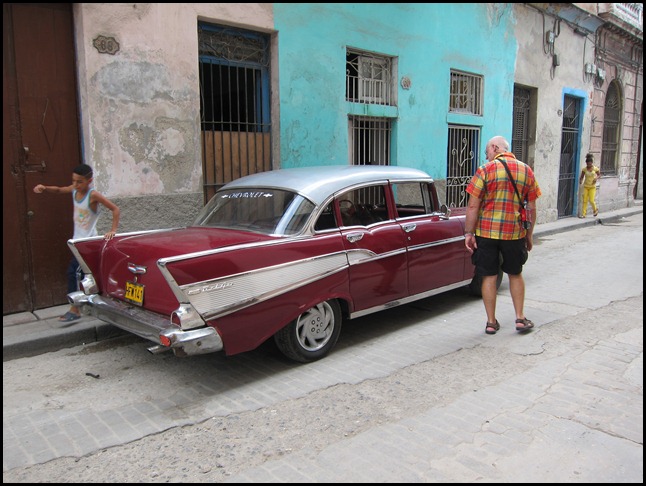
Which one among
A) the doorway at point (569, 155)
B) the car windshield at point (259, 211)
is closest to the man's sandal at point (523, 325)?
the car windshield at point (259, 211)

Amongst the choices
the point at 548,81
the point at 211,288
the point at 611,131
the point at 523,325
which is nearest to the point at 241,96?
the point at 211,288

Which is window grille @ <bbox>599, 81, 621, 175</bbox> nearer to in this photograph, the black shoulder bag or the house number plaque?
the black shoulder bag

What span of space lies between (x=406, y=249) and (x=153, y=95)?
3642 millimetres

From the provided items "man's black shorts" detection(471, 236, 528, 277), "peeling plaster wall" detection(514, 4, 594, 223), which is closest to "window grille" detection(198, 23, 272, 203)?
"man's black shorts" detection(471, 236, 528, 277)

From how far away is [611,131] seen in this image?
16.9 meters

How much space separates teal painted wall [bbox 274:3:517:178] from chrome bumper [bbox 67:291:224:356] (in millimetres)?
4011

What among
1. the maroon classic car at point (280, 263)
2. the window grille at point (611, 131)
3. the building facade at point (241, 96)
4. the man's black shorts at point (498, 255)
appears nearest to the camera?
the maroon classic car at point (280, 263)

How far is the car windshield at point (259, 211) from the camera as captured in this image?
4340mm

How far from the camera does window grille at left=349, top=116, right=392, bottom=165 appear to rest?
8875 millimetres

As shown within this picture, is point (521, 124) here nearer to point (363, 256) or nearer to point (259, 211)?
point (363, 256)

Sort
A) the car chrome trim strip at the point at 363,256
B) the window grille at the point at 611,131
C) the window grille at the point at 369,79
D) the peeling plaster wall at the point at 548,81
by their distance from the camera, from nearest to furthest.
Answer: the car chrome trim strip at the point at 363,256 < the window grille at the point at 369,79 < the peeling plaster wall at the point at 548,81 < the window grille at the point at 611,131

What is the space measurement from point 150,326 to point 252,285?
0.78m

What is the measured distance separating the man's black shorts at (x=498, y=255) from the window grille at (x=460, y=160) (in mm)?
5867

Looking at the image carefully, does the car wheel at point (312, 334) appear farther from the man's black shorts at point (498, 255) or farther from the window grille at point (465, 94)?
the window grille at point (465, 94)
